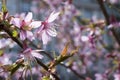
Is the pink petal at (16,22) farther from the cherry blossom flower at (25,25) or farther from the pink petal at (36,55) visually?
the pink petal at (36,55)

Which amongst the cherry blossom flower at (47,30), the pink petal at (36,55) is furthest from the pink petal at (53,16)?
the pink petal at (36,55)

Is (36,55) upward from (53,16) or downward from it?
downward

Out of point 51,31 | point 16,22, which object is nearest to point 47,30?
point 51,31

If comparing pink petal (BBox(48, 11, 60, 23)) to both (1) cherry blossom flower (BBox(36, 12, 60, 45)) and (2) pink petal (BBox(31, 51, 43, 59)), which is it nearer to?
(1) cherry blossom flower (BBox(36, 12, 60, 45))

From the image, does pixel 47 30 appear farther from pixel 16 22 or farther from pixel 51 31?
pixel 16 22

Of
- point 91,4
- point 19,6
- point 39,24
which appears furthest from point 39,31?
point 91,4

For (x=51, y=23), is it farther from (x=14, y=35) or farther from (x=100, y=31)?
(x=100, y=31)

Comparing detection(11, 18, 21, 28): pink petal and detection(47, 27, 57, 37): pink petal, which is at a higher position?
detection(11, 18, 21, 28): pink petal

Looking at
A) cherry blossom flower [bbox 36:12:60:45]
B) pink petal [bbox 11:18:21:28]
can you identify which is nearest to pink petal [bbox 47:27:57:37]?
cherry blossom flower [bbox 36:12:60:45]
